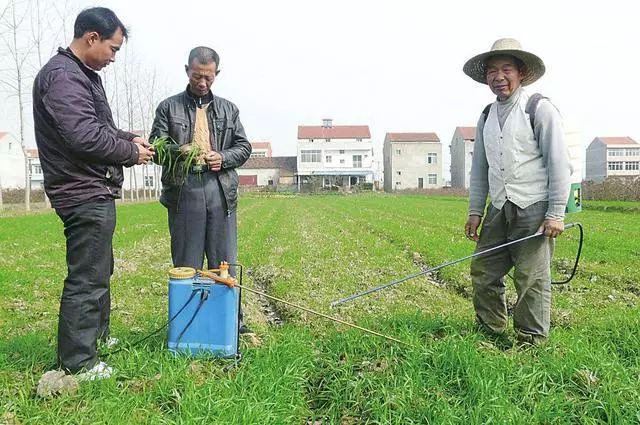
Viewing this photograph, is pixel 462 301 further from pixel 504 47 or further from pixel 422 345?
pixel 504 47

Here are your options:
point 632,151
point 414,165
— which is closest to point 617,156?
point 632,151

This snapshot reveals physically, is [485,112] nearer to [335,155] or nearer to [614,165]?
[335,155]

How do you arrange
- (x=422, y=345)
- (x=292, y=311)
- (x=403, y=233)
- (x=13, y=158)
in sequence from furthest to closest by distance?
(x=13, y=158), (x=403, y=233), (x=292, y=311), (x=422, y=345)

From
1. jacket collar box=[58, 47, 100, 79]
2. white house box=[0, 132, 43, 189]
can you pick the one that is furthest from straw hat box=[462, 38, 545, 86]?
white house box=[0, 132, 43, 189]

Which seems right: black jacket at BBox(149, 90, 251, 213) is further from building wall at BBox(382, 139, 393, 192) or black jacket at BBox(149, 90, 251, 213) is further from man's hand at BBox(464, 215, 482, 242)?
building wall at BBox(382, 139, 393, 192)

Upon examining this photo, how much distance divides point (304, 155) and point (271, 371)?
71.4 meters

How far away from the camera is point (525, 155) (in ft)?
13.1

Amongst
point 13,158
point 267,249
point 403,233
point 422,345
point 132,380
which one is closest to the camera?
point 132,380

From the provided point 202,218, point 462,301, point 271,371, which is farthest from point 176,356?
point 462,301

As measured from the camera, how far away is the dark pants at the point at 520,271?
400 centimetres

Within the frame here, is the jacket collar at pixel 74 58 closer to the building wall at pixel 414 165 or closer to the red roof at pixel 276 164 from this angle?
the building wall at pixel 414 165

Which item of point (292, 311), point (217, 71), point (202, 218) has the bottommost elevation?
point (292, 311)

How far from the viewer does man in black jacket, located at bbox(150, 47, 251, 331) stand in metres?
4.17

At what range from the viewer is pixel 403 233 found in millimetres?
14188
